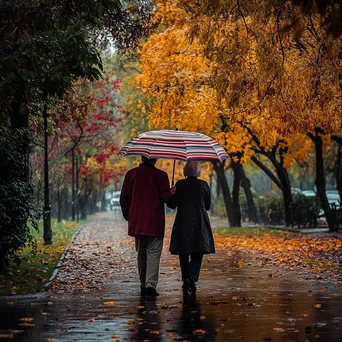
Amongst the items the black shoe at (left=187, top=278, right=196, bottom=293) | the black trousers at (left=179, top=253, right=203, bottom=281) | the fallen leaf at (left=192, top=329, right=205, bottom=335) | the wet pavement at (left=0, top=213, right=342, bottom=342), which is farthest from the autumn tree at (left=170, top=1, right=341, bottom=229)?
the fallen leaf at (left=192, top=329, right=205, bottom=335)

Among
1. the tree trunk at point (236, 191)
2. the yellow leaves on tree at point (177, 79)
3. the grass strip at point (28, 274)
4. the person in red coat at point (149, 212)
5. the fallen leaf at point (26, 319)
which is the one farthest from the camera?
the tree trunk at point (236, 191)

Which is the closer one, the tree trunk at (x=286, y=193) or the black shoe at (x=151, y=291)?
the black shoe at (x=151, y=291)

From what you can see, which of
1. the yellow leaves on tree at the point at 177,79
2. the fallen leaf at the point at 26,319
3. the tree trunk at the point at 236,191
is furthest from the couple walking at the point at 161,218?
the tree trunk at the point at 236,191

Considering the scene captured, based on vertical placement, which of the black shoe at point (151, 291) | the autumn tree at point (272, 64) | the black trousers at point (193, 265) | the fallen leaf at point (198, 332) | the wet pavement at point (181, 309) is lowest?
the fallen leaf at point (198, 332)

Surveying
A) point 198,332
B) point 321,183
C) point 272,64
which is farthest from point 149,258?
point 321,183

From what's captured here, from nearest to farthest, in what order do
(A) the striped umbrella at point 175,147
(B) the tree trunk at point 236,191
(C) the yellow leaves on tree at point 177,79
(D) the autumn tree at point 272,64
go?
(A) the striped umbrella at point 175,147 < (D) the autumn tree at point 272,64 < (C) the yellow leaves on tree at point 177,79 < (B) the tree trunk at point 236,191

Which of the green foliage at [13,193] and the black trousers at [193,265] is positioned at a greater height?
the green foliage at [13,193]

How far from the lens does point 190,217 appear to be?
45.2ft

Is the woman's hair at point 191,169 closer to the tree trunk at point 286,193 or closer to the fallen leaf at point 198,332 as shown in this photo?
the fallen leaf at point 198,332

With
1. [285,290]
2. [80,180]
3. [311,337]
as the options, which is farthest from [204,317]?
[80,180]

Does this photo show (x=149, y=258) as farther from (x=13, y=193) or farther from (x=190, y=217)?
(x=13, y=193)

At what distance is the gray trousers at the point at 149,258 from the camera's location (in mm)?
13531

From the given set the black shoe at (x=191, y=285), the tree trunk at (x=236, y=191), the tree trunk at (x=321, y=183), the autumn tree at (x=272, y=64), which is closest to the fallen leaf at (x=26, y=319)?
the black shoe at (x=191, y=285)

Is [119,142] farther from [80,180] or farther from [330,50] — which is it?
[330,50]
